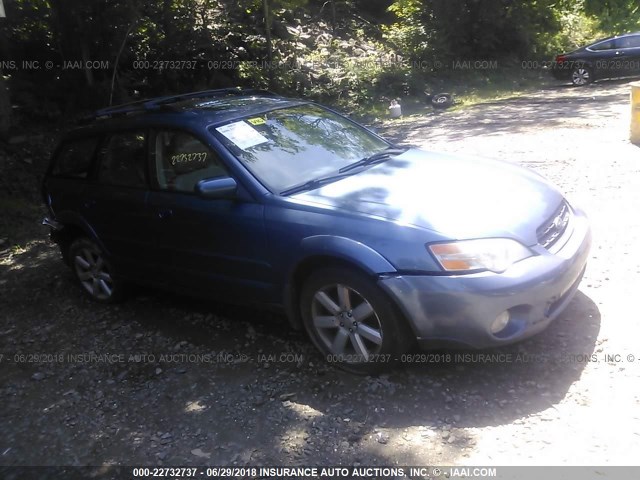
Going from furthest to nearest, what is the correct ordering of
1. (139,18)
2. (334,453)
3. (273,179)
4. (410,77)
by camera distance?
(410,77), (139,18), (273,179), (334,453)

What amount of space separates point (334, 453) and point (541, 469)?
103 centimetres

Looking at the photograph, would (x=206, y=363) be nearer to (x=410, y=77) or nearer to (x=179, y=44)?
(x=179, y=44)

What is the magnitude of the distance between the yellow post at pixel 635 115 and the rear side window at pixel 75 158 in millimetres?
7168

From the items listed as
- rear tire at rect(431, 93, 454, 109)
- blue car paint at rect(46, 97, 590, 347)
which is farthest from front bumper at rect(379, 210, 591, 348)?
rear tire at rect(431, 93, 454, 109)

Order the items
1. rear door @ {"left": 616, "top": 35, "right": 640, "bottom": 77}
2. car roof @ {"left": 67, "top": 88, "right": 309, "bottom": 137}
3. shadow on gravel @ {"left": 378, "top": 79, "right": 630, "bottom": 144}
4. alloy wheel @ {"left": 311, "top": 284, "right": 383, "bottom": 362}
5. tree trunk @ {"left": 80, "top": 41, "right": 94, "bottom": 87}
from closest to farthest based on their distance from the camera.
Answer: alloy wheel @ {"left": 311, "top": 284, "right": 383, "bottom": 362}, car roof @ {"left": 67, "top": 88, "right": 309, "bottom": 137}, shadow on gravel @ {"left": 378, "top": 79, "right": 630, "bottom": 144}, tree trunk @ {"left": 80, "top": 41, "right": 94, "bottom": 87}, rear door @ {"left": 616, "top": 35, "right": 640, "bottom": 77}

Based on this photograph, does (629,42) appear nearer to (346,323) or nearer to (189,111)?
(189,111)

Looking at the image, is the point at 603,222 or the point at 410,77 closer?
the point at 603,222

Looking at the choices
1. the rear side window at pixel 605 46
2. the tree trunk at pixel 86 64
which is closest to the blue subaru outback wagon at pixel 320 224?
the tree trunk at pixel 86 64

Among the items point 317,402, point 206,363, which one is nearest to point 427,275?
point 317,402

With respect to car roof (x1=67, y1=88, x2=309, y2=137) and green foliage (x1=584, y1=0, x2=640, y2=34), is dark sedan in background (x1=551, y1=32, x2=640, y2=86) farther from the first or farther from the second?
car roof (x1=67, y1=88, x2=309, y2=137)

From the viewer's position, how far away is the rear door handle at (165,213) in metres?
4.66

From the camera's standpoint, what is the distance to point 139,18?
13047mm

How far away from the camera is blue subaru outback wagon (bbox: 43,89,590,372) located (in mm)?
3582

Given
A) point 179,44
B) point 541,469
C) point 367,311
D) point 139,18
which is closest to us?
point 541,469
